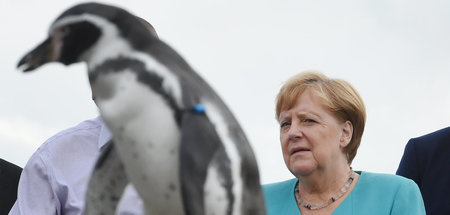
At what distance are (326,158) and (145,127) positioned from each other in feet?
5.62

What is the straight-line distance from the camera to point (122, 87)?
763 millimetres

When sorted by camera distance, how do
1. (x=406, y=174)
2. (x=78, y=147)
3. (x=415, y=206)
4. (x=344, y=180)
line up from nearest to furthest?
(x=78, y=147), (x=415, y=206), (x=344, y=180), (x=406, y=174)

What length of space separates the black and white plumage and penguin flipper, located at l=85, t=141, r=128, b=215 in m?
0.09

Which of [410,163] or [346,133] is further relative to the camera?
[410,163]

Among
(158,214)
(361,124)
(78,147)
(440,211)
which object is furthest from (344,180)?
(158,214)

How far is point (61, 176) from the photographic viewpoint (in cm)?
179

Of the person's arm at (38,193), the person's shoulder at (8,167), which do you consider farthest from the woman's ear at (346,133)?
the person's shoulder at (8,167)

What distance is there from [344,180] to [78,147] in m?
1.16

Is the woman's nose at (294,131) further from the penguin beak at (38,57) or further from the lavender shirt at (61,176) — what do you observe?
the penguin beak at (38,57)

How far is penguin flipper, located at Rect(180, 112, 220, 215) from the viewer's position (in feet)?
2.40

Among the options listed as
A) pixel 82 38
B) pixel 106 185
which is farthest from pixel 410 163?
pixel 82 38

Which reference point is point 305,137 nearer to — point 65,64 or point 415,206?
point 415,206

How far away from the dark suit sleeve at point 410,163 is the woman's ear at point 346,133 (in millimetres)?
369

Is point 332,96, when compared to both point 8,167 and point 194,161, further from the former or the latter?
→ point 194,161
